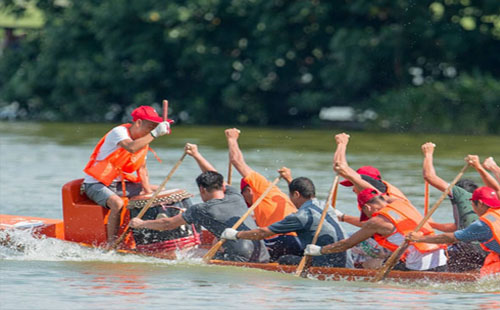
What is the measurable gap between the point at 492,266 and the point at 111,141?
14.7 ft

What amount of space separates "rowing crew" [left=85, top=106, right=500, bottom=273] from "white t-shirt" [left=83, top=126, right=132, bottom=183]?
1 centimetres

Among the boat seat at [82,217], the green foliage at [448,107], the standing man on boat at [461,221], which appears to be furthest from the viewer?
the green foliage at [448,107]

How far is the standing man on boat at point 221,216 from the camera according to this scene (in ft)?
40.9

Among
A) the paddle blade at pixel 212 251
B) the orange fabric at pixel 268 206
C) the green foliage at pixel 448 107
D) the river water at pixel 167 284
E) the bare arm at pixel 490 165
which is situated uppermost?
the bare arm at pixel 490 165

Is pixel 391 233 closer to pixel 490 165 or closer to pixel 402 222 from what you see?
pixel 402 222

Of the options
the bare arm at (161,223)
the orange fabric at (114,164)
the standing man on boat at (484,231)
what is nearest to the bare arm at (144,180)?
the orange fabric at (114,164)

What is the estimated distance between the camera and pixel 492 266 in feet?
38.1

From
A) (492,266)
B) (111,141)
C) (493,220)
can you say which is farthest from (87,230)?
(493,220)

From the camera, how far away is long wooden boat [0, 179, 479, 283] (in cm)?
1213

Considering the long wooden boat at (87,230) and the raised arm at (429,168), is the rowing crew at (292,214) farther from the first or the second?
the long wooden boat at (87,230)

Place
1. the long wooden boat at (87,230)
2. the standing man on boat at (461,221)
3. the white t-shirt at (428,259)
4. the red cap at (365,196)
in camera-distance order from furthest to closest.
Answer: the standing man on boat at (461,221) → the long wooden boat at (87,230) → the white t-shirt at (428,259) → the red cap at (365,196)

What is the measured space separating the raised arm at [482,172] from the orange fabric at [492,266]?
833 millimetres

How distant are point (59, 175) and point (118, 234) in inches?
449

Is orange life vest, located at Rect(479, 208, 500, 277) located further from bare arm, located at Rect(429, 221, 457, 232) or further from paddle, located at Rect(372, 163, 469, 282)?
bare arm, located at Rect(429, 221, 457, 232)
